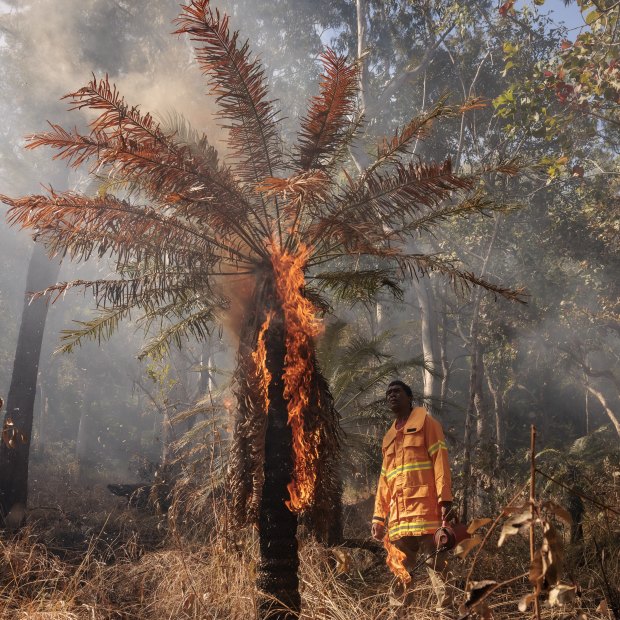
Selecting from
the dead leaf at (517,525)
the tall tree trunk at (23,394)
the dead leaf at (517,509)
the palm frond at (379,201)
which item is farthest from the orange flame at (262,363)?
the tall tree trunk at (23,394)

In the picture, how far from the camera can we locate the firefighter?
5402 millimetres

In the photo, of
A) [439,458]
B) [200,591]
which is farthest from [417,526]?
[200,591]

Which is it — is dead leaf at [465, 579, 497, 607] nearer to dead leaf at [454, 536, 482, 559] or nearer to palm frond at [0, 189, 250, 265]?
dead leaf at [454, 536, 482, 559]

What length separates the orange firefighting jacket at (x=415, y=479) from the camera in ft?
17.7

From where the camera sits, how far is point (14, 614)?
5.45 metres

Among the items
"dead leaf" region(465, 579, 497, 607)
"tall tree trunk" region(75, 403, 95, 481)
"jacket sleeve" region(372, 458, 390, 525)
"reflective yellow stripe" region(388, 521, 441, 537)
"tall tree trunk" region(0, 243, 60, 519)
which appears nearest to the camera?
"dead leaf" region(465, 579, 497, 607)

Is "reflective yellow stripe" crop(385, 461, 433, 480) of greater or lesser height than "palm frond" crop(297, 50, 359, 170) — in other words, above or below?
below

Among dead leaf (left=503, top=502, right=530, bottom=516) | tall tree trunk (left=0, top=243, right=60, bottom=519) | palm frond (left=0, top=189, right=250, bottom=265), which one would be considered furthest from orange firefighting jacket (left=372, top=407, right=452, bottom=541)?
tall tree trunk (left=0, top=243, right=60, bottom=519)

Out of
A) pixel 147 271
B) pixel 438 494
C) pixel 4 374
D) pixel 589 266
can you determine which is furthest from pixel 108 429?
pixel 438 494

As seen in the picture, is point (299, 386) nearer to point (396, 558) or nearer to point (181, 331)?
point (396, 558)

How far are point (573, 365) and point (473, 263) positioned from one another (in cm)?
618

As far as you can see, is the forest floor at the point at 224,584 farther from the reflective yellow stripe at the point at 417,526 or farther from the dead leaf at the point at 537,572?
the dead leaf at the point at 537,572

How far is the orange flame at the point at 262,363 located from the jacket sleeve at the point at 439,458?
4.83 feet

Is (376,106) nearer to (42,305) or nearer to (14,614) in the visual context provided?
(42,305)
